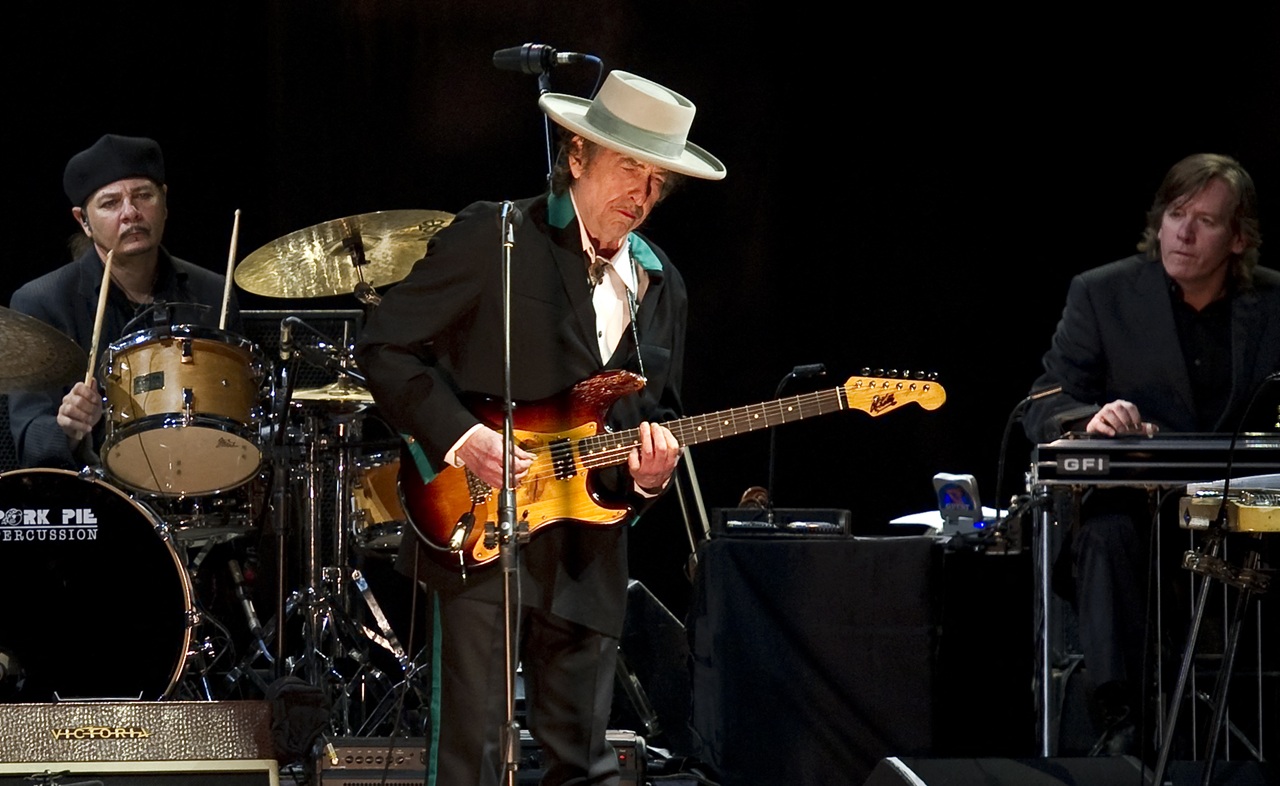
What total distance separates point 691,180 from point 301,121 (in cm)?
175

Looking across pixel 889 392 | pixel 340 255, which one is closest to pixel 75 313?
pixel 340 255

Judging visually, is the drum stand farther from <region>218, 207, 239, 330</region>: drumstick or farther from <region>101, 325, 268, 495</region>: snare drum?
<region>218, 207, 239, 330</region>: drumstick

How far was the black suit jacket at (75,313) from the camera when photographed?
551 cm

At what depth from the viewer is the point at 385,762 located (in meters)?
4.25

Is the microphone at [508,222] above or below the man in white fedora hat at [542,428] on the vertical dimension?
above

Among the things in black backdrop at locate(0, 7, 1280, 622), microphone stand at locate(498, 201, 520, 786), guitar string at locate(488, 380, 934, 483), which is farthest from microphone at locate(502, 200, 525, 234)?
black backdrop at locate(0, 7, 1280, 622)

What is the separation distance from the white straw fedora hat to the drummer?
2.50m

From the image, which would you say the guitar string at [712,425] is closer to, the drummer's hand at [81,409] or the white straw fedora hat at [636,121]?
the white straw fedora hat at [636,121]

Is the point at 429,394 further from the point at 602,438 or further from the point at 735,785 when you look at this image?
the point at 735,785

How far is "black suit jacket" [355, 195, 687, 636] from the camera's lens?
343 cm

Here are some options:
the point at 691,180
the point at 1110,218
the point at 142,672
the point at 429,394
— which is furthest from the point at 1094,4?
the point at 142,672

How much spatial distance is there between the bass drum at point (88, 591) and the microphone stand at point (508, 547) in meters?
2.27

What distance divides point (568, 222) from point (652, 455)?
0.61 meters

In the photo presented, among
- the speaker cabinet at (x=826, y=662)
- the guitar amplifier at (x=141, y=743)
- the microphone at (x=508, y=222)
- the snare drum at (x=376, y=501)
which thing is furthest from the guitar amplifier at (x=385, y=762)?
the microphone at (x=508, y=222)
